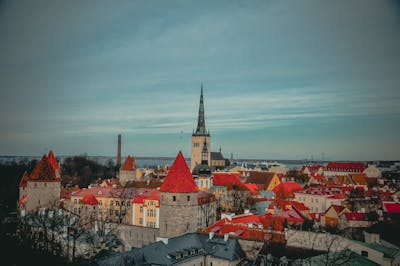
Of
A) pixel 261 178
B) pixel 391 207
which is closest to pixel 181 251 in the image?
pixel 391 207

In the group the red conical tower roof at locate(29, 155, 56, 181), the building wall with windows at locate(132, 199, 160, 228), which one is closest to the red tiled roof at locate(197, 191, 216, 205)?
the building wall with windows at locate(132, 199, 160, 228)

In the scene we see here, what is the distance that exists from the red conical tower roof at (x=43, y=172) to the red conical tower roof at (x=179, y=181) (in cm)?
1656

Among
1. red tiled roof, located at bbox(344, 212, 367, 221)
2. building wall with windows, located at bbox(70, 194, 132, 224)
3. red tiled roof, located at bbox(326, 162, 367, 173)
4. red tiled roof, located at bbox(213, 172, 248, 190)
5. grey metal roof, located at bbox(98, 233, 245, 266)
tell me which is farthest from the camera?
red tiled roof, located at bbox(326, 162, 367, 173)

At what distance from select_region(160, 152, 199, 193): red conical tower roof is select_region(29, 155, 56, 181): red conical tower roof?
16.6 meters

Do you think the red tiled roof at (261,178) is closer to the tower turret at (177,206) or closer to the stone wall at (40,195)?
the stone wall at (40,195)

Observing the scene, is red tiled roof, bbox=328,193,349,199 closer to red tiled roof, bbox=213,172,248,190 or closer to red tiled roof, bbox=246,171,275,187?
red tiled roof, bbox=213,172,248,190

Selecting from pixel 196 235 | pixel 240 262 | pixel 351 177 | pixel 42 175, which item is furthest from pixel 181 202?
pixel 351 177

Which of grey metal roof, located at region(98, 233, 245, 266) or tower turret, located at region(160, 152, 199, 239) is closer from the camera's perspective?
grey metal roof, located at region(98, 233, 245, 266)

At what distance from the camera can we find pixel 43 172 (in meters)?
36.8

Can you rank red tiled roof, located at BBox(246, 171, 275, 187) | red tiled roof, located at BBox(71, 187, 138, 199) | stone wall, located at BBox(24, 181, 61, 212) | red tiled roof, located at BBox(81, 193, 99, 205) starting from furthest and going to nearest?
red tiled roof, located at BBox(246, 171, 275, 187) < red tiled roof, located at BBox(71, 187, 138, 199) < red tiled roof, located at BBox(81, 193, 99, 205) < stone wall, located at BBox(24, 181, 61, 212)

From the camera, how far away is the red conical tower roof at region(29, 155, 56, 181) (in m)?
36.4

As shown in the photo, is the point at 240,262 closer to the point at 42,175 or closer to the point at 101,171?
the point at 42,175

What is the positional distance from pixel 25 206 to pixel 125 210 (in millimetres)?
9236

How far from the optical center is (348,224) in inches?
1106
